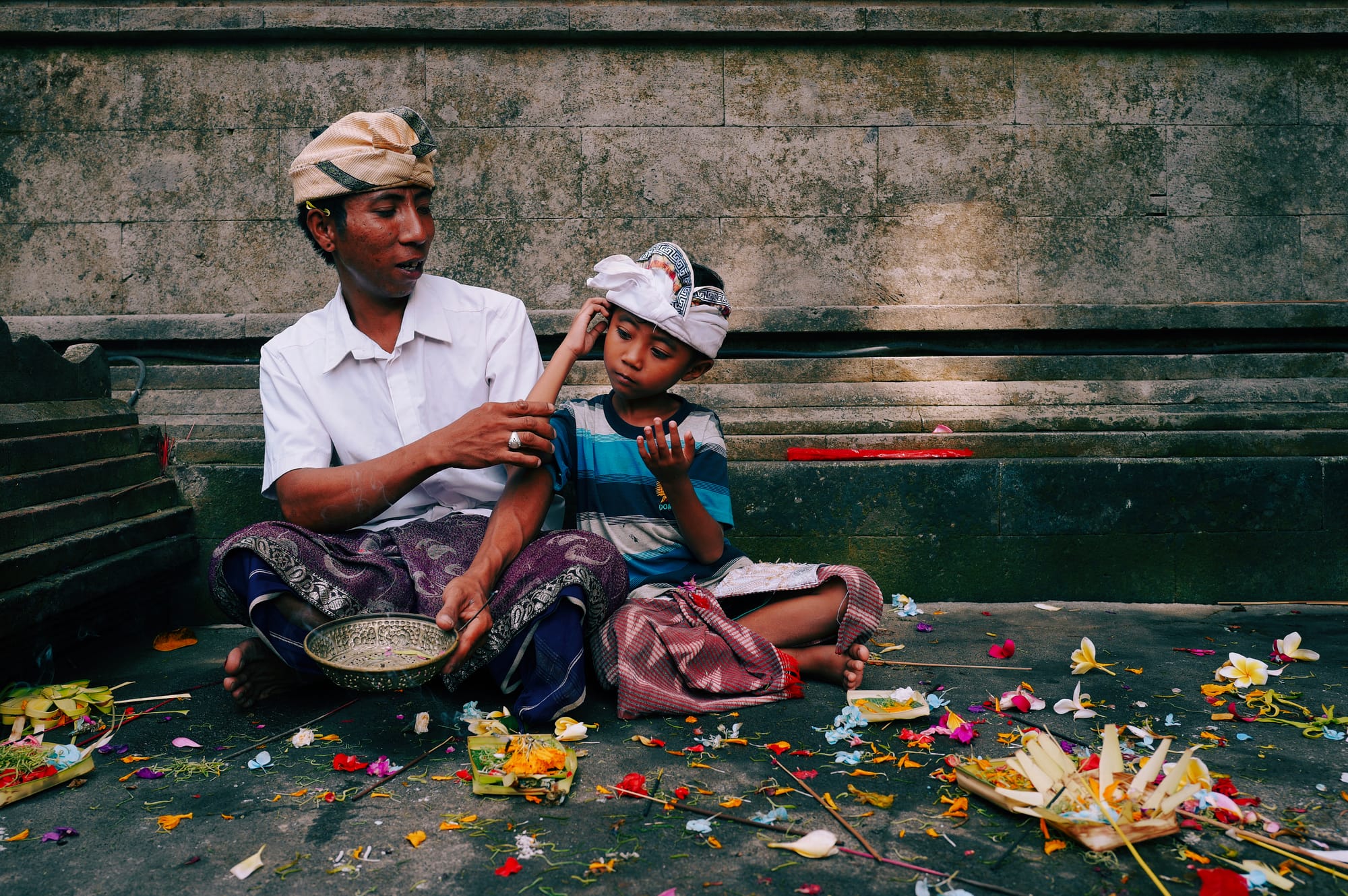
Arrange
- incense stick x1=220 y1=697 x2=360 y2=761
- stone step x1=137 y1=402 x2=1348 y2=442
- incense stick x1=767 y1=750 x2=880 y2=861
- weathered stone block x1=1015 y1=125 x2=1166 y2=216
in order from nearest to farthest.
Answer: incense stick x1=767 y1=750 x2=880 y2=861 → incense stick x1=220 y1=697 x2=360 y2=761 → stone step x1=137 y1=402 x2=1348 y2=442 → weathered stone block x1=1015 y1=125 x2=1166 y2=216

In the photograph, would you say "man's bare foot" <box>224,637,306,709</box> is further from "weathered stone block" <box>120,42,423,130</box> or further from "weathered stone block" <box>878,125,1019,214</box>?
"weathered stone block" <box>878,125,1019,214</box>

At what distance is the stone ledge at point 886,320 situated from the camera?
4914mm

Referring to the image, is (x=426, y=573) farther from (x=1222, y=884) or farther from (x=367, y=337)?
(x=1222, y=884)

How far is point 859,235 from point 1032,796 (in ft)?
11.0

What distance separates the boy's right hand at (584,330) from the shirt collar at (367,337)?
0.46 m

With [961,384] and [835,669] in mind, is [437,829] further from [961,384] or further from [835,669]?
[961,384]

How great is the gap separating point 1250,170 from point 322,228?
15.4 feet

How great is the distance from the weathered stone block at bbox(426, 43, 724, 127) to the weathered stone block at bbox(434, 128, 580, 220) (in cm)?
7

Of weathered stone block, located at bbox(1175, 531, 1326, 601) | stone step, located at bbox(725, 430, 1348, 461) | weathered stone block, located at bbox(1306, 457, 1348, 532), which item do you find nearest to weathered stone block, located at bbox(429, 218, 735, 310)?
stone step, located at bbox(725, 430, 1348, 461)

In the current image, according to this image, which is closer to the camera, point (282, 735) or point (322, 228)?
point (282, 735)

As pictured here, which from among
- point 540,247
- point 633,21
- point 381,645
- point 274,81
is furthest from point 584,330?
point 274,81

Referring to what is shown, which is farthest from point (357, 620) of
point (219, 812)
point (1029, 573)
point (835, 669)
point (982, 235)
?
point (982, 235)

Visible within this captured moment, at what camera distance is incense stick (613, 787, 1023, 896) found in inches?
83.5

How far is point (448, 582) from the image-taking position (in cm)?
324
